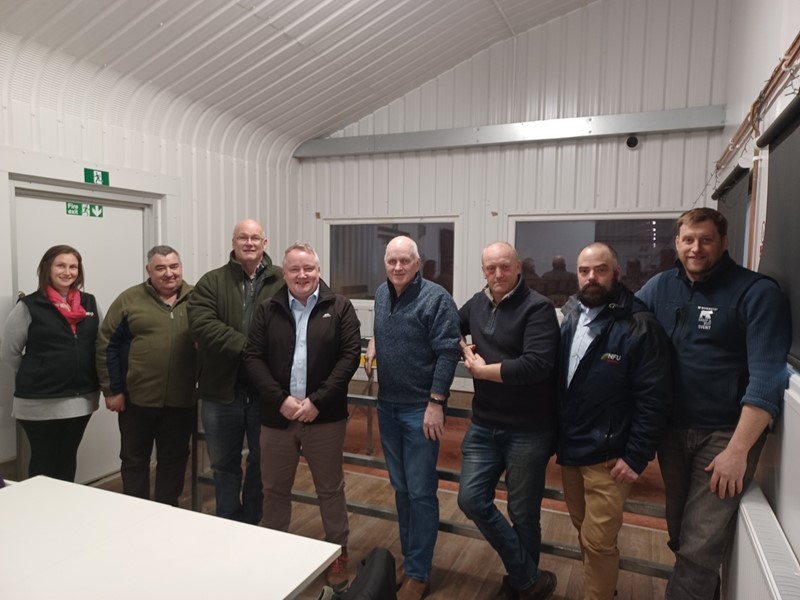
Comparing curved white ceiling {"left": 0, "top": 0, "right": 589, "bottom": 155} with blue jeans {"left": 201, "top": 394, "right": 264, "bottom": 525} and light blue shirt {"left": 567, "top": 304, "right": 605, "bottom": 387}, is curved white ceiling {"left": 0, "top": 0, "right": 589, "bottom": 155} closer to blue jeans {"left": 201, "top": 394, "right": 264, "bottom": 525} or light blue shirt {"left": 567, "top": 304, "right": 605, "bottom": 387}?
blue jeans {"left": 201, "top": 394, "right": 264, "bottom": 525}

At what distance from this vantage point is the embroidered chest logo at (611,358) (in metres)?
1.86

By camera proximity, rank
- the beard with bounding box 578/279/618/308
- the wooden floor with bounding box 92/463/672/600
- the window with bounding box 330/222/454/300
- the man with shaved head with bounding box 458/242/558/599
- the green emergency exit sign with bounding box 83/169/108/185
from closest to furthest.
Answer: the beard with bounding box 578/279/618/308 < the man with shaved head with bounding box 458/242/558/599 < the wooden floor with bounding box 92/463/672/600 < the green emergency exit sign with bounding box 83/169/108/185 < the window with bounding box 330/222/454/300

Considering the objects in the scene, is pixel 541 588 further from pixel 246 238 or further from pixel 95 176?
pixel 95 176

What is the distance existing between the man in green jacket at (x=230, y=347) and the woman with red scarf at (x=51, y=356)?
0.69 meters

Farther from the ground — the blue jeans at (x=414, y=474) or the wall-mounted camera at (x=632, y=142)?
the wall-mounted camera at (x=632, y=142)

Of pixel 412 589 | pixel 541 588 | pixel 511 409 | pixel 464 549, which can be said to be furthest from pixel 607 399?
pixel 464 549

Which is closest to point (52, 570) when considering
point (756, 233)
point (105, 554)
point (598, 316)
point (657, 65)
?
point (105, 554)

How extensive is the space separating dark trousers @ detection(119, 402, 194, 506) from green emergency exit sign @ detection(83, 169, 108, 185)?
1.59m

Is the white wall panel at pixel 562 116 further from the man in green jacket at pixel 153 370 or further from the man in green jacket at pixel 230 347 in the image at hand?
the man in green jacket at pixel 153 370

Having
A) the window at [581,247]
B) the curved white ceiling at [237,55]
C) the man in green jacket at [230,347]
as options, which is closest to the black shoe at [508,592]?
the man in green jacket at [230,347]

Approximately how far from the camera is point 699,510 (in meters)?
1.75

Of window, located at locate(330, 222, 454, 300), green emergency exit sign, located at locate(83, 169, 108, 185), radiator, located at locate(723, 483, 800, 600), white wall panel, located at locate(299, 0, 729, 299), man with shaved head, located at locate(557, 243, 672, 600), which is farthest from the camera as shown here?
window, located at locate(330, 222, 454, 300)

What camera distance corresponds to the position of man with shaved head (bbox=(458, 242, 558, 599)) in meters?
2.04

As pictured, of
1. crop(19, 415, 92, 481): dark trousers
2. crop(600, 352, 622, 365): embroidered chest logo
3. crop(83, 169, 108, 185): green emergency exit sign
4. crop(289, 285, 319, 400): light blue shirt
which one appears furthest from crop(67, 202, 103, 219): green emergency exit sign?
→ crop(600, 352, 622, 365): embroidered chest logo
